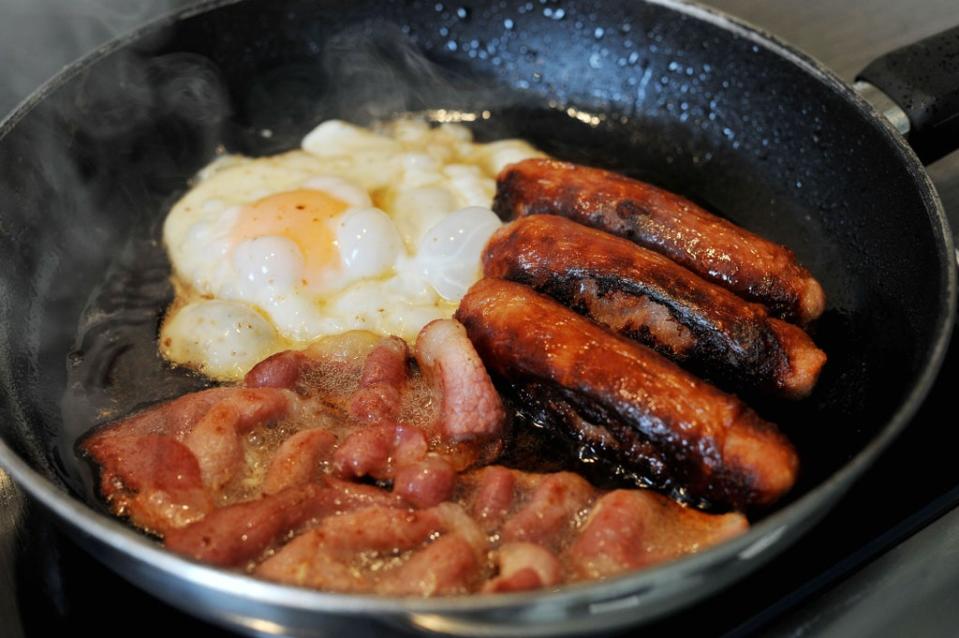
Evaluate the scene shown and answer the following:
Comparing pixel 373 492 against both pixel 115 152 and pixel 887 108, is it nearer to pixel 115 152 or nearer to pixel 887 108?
pixel 115 152

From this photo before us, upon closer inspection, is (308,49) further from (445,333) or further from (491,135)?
(445,333)

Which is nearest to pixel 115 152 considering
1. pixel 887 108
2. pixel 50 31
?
pixel 50 31

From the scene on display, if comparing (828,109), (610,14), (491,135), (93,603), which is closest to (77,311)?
(93,603)

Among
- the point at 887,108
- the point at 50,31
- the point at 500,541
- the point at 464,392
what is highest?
the point at 887,108

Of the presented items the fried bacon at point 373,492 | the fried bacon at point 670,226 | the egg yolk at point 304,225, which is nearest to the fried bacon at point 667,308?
the fried bacon at point 670,226

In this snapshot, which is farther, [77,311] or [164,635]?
[77,311]

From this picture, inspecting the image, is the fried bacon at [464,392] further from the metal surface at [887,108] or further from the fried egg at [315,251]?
the metal surface at [887,108]
